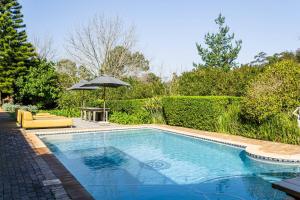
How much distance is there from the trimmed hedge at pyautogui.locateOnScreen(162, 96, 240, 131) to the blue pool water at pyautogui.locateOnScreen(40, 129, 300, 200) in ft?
5.09

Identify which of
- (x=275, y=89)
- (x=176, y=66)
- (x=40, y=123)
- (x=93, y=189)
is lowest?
(x=93, y=189)

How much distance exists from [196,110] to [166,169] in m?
5.84

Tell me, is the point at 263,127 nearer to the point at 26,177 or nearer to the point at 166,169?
the point at 166,169

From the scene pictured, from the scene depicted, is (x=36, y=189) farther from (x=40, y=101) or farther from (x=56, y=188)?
(x=40, y=101)

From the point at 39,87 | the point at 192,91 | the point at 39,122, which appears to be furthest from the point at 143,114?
the point at 39,87

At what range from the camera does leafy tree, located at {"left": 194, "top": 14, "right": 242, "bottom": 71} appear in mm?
28547

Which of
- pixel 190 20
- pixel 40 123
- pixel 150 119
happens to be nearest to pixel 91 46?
pixel 190 20

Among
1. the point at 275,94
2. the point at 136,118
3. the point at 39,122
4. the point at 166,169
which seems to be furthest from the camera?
the point at 136,118

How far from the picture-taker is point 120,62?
29953 mm

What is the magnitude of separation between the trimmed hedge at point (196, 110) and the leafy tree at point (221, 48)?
52.5 feet

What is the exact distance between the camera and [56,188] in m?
4.42

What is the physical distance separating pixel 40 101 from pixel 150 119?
11.9 meters

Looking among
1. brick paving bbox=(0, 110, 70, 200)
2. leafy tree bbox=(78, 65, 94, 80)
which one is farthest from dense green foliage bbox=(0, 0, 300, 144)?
brick paving bbox=(0, 110, 70, 200)

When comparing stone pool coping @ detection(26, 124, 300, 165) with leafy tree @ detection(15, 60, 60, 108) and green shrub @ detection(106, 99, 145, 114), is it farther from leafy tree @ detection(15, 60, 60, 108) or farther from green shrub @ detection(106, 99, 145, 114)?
leafy tree @ detection(15, 60, 60, 108)
